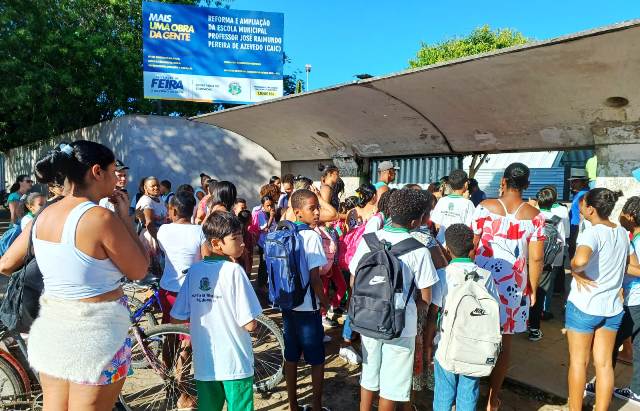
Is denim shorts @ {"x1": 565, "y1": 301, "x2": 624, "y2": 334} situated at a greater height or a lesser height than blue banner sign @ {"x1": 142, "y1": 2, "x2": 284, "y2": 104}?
lesser

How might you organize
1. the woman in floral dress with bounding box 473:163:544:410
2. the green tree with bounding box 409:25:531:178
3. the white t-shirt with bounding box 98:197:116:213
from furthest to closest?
1. the green tree with bounding box 409:25:531:178
2. the woman in floral dress with bounding box 473:163:544:410
3. the white t-shirt with bounding box 98:197:116:213

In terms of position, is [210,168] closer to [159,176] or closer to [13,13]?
[159,176]

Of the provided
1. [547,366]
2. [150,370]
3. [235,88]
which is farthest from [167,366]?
[235,88]

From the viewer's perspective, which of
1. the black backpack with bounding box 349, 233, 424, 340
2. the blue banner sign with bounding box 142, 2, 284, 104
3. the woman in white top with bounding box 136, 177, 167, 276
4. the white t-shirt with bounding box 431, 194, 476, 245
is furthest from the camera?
the blue banner sign with bounding box 142, 2, 284, 104

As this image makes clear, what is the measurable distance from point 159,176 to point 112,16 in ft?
23.5

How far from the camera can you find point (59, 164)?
180 cm

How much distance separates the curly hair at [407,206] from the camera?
247 centimetres

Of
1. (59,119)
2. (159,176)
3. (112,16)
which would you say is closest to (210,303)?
(159,176)

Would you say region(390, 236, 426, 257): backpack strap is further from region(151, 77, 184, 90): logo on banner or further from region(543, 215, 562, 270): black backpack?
region(151, 77, 184, 90): logo on banner

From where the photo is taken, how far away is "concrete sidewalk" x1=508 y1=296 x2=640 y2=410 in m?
3.46

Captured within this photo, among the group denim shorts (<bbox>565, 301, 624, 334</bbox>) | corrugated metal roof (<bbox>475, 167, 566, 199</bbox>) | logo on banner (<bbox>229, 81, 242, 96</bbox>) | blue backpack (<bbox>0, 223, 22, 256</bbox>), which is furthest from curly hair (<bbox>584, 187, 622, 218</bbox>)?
logo on banner (<bbox>229, 81, 242, 96</bbox>)

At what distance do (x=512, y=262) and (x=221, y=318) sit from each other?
2.12 metres

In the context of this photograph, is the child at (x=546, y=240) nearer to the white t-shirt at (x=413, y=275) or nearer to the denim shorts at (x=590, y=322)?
the denim shorts at (x=590, y=322)

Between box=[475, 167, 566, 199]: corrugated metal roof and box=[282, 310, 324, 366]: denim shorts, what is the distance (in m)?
10.0
